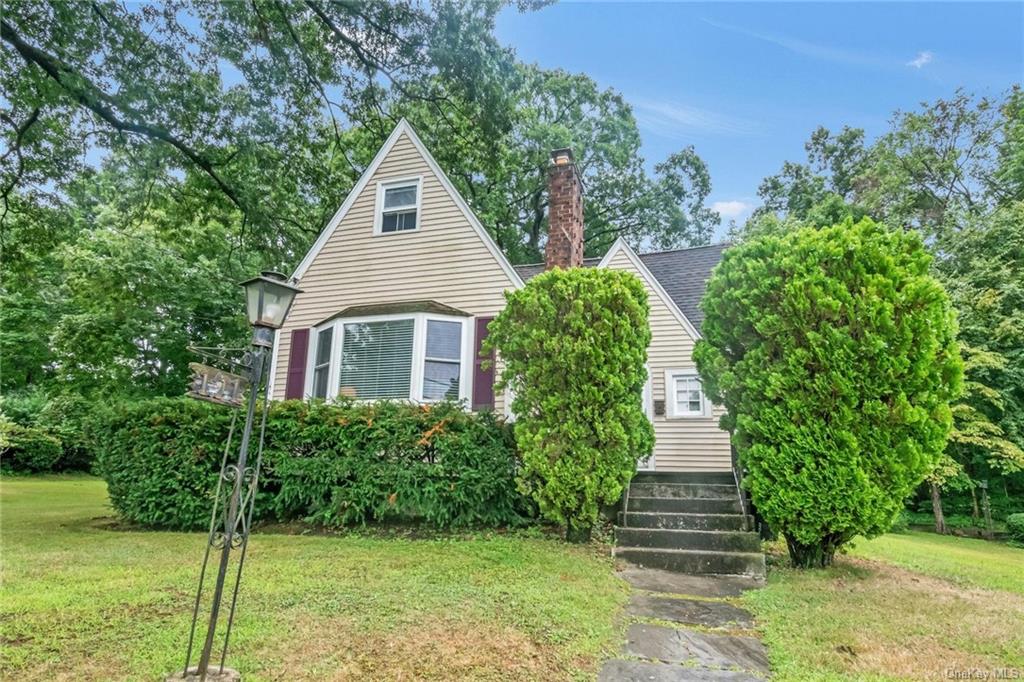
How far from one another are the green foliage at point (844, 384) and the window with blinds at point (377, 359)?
16.9ft

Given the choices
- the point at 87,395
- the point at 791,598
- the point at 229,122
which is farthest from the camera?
the point at 87,395

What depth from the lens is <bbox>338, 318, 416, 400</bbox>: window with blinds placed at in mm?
8688

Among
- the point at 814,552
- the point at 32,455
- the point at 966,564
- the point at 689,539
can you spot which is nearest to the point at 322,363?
the point at 689,539

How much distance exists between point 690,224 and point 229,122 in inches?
723

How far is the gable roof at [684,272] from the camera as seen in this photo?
11.8m

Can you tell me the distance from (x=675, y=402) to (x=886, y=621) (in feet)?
22.9

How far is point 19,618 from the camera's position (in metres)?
3.57

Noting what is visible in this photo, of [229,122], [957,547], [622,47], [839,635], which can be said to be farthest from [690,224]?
[839,635]

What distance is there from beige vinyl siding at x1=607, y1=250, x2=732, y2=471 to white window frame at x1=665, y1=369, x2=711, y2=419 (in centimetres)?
6

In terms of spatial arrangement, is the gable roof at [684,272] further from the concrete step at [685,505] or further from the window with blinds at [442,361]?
the concrete step at [685,505]

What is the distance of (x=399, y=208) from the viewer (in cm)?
1011

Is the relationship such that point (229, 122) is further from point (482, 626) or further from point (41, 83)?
point (482, 626)

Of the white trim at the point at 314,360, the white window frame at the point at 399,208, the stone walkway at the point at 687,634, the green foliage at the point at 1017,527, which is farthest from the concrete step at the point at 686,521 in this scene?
the green foliage at the point at 1017,527

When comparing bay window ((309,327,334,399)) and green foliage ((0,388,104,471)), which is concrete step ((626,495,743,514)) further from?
green foliage ((0,388,104,471))
